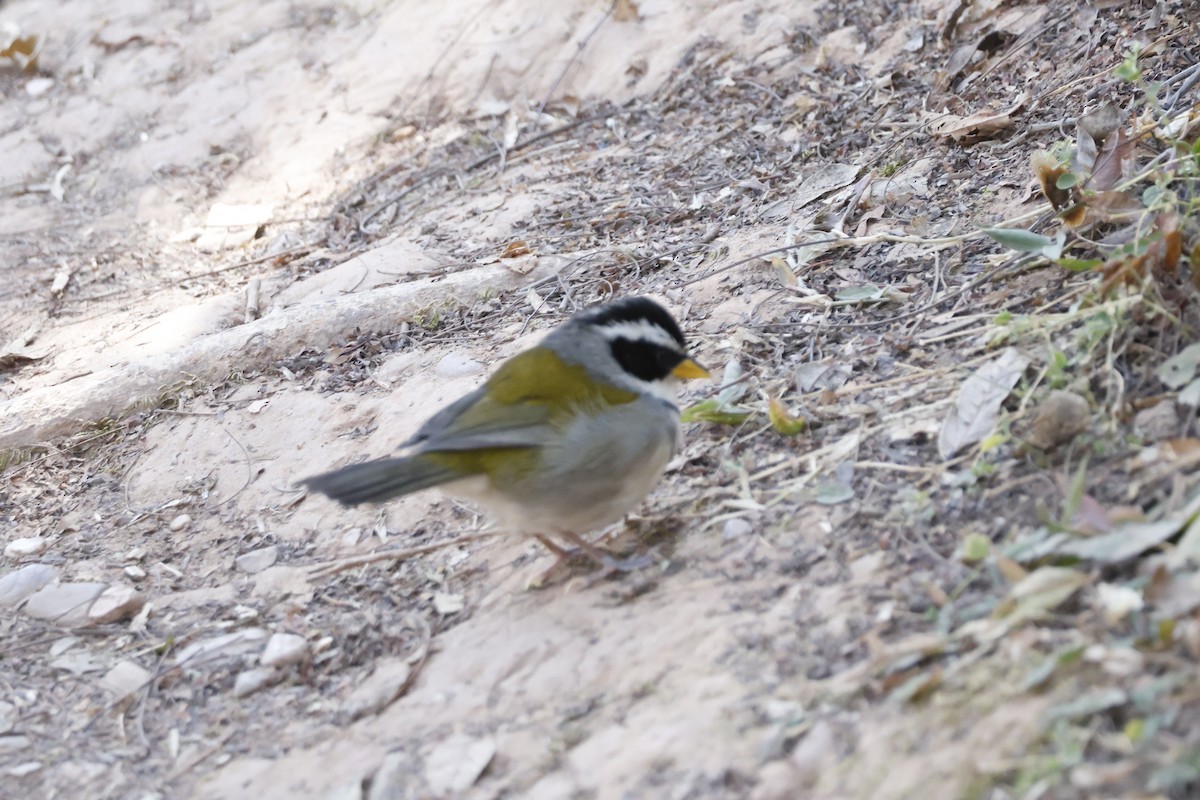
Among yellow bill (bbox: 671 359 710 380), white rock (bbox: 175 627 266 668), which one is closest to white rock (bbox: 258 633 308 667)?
white rock (bbox: 175 627 266 668)

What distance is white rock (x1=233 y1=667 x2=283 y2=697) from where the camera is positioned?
3834 millimetres

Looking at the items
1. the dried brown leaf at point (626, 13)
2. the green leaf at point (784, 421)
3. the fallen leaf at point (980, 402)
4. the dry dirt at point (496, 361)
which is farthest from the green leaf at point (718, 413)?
the dried brown leaf at point (626, 13)

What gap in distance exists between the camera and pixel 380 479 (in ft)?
11.9

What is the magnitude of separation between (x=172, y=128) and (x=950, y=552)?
8.11m

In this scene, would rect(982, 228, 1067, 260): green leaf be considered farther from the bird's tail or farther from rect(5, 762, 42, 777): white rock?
rect(5, 762, 42, 777): white rock

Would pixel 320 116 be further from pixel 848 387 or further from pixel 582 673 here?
pixel 582 673

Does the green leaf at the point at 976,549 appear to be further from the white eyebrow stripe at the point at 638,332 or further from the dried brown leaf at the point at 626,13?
the dried brown leaf at the point at 626,13

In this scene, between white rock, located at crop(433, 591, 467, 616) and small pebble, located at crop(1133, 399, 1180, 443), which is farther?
white rock, located at crop(433, 591, 467, 616)

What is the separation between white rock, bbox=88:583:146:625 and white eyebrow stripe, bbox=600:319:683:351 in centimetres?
216

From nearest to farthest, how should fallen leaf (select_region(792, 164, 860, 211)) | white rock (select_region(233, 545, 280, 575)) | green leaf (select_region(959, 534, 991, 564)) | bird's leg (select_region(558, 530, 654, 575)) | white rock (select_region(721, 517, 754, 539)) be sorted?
green leaf (select_region(959, 534, 991, 564))
white rock (select_region(721, 517, 754, 539))
bird's leg (select_region(558, 530, 654, 575))
white rock (select_region(233, 545, 280, 575))
fallen leaf (select_region(792, 164, 860, 211))

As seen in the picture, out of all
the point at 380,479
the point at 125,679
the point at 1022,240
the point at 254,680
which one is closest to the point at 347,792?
the point at 254,680

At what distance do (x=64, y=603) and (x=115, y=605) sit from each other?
0.28 meters

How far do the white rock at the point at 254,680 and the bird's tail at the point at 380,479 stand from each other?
2.39 feet

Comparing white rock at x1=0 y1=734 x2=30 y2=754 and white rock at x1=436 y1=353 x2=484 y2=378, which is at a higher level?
white rock at x1=0 y1=734 x2=30 y2=754
